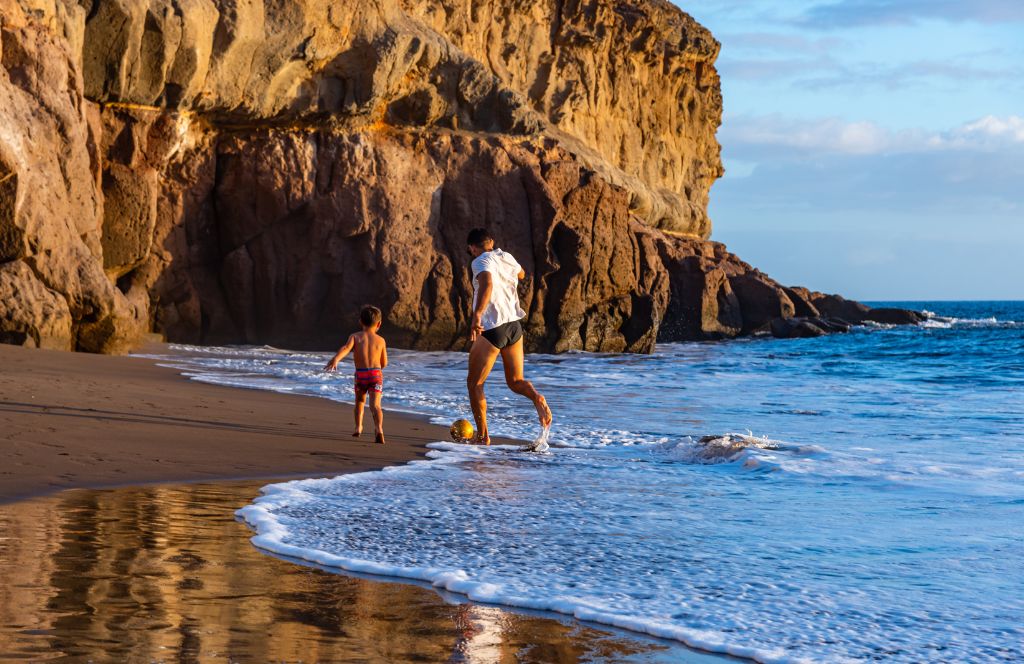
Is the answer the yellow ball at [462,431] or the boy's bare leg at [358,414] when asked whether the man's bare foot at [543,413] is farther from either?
the boy's bare leg at [358,414]

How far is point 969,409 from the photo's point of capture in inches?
547

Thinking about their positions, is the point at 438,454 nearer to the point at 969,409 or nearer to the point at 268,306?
the point at 969,409

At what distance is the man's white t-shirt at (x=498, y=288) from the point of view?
29.1 feet

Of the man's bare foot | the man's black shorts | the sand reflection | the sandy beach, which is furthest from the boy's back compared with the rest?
the sand reflection

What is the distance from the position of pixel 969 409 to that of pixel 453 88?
1650 cm

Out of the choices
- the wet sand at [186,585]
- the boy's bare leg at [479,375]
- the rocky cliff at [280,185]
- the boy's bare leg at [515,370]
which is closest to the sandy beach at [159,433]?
the wet sand at [186,585]

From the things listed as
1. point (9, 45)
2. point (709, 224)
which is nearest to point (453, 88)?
point (9, 45)

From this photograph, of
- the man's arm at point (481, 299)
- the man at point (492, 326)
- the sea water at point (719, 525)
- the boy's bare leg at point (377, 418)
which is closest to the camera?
the sea water at point (719, 525)

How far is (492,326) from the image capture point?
8922mm

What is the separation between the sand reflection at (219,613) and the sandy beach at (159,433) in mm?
1359

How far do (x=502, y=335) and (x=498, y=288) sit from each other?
14.4 inches

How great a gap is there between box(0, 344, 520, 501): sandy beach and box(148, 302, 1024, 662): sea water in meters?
0.51

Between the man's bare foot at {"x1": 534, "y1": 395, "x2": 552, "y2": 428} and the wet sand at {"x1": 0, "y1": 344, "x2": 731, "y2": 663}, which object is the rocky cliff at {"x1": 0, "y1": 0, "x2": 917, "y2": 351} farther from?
the wet sand at {"x1": 0, "y1": 344, "x2": 731, "y2": 663}

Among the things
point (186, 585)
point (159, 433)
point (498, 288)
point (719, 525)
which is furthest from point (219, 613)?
point (498, 288)
